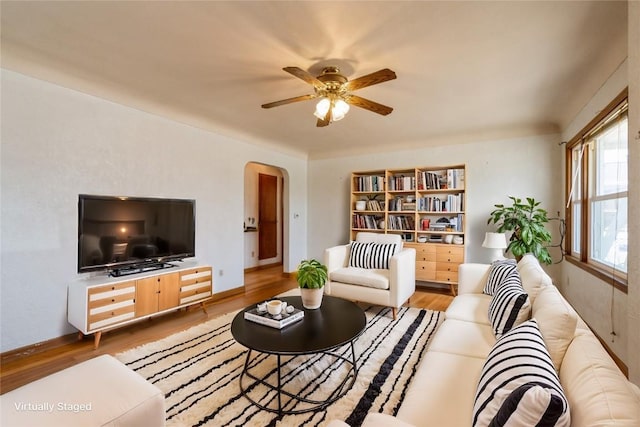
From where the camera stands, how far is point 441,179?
4277 millimetres

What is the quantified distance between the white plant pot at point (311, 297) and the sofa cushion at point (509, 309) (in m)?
1.15

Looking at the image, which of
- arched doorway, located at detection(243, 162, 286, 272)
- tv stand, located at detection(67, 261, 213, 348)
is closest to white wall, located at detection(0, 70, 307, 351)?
tv stand, located at detection(67, 261, 213, 348)

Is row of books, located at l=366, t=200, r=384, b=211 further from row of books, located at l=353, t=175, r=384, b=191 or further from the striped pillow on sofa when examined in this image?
the striped pillow on sofa

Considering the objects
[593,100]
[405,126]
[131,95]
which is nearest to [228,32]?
[131,95]

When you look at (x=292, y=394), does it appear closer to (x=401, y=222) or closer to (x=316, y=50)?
(x=316, y=50)

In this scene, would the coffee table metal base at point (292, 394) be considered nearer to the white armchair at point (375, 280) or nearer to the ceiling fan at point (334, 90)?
the white armchair at point (375, 280)

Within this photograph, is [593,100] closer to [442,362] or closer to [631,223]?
[631,223]

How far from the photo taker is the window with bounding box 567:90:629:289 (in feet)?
7.34

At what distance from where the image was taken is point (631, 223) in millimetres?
1257

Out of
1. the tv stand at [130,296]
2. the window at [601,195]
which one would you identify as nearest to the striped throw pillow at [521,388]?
the window at [601,195]

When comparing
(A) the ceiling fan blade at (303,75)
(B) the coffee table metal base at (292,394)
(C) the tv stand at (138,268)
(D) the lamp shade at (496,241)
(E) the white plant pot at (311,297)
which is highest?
(A) the ceiling fan blade at (303,75)

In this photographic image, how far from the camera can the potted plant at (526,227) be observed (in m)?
3.33

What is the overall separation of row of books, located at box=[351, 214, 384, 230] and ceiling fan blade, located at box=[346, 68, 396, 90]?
2.96 m

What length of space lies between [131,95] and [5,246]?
5.39 feet
